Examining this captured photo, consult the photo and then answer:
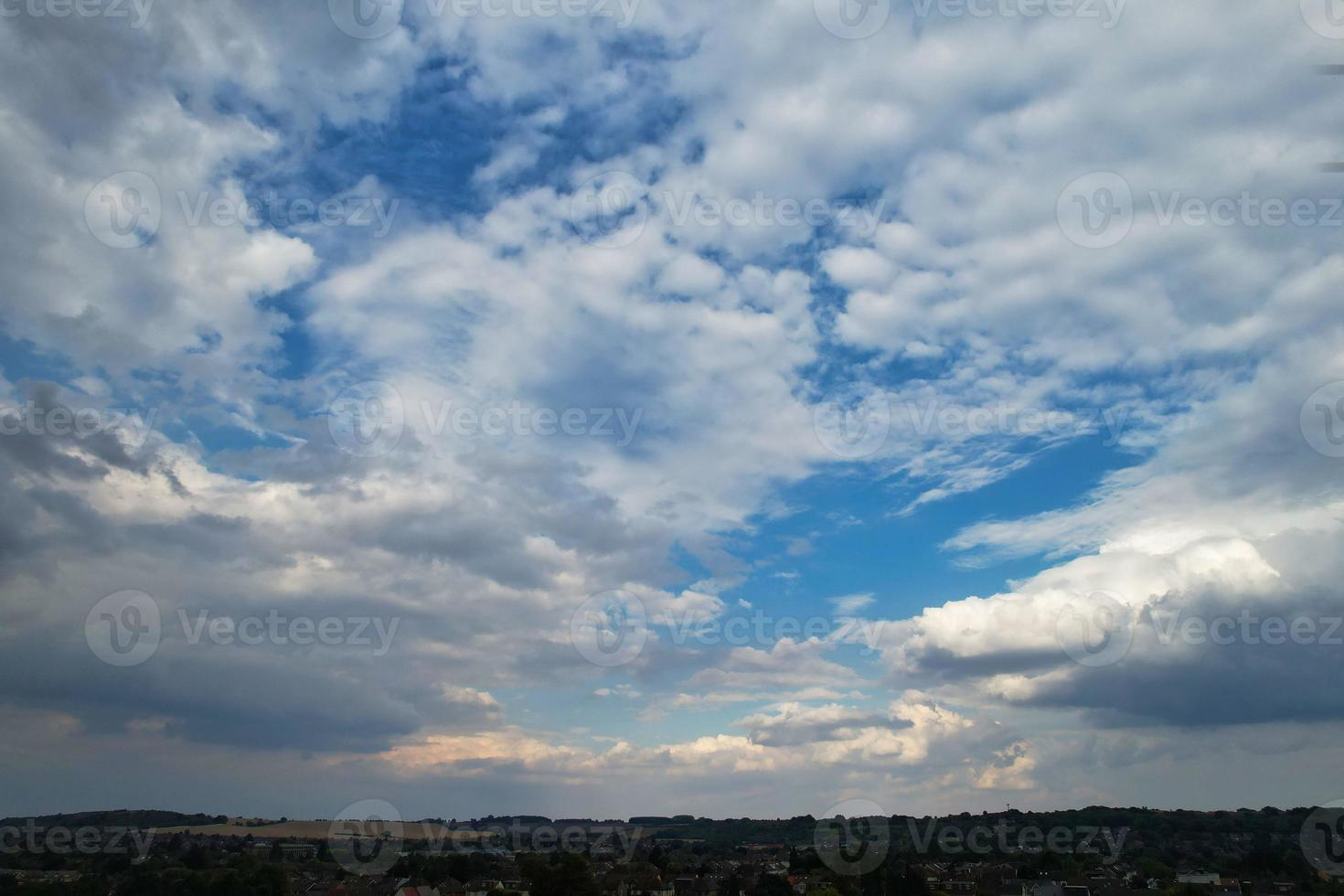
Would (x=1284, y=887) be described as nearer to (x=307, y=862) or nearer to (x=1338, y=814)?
(x=1338, y=814)

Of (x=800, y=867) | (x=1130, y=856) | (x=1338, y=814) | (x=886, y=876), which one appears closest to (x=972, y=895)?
(x=886, y=876)

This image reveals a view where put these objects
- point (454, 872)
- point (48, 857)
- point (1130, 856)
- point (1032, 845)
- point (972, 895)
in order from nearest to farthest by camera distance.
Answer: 1. point (972, 895)
2. point (454, 872)
3. point (48, 857)
4. point (1130, 856)
5. point (1032, 845)

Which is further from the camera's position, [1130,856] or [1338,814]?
[1338,814]

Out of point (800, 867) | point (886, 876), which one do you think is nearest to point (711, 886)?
point (800, 867)

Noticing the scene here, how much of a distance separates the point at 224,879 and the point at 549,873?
43749 mm

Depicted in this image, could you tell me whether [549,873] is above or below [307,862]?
above

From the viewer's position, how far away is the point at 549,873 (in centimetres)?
8944

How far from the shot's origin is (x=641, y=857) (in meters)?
175

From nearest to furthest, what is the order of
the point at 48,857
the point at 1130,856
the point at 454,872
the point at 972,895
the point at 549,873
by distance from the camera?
1. the point at 549,873
2. the point at 972,895
3. the point at 454,872
4. the point at 48,857
5. the point at 1130,856

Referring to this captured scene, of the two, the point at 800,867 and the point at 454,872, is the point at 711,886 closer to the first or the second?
the point at 800,867

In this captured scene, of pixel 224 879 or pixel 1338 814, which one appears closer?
pixel 224 879

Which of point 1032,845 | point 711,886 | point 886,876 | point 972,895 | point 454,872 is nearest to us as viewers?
point 886,876

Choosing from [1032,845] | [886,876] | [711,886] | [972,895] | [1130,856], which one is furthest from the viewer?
[1032,845]

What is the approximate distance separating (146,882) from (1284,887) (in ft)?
452
